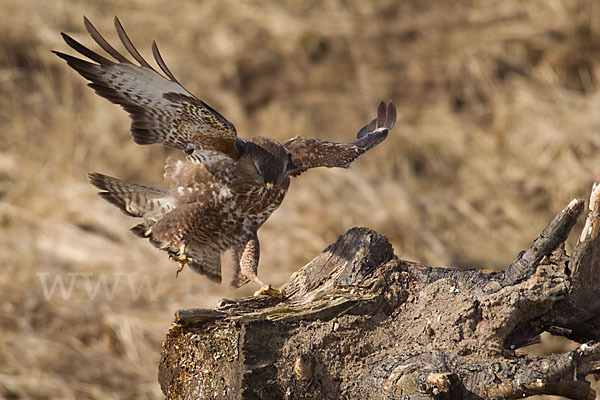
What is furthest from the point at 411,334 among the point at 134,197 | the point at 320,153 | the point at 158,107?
the point at 134,197

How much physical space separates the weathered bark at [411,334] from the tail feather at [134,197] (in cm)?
116

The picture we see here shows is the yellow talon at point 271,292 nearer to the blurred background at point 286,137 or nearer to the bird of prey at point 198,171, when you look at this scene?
the bird of prey at point 198,171

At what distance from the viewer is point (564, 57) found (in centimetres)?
796

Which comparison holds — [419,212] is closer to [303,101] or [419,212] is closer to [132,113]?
[303,101]

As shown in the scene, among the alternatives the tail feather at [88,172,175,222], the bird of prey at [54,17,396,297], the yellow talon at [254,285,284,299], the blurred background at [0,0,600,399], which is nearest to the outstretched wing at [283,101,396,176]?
the bird of prey at [54,17,396,297]

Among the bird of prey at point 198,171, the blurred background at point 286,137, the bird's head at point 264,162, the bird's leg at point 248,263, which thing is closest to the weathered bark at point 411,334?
the bird of prey at point 198,171

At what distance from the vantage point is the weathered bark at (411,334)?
219 cm

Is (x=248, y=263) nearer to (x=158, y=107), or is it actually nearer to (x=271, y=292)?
(x=271, y=292)

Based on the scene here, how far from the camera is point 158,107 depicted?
10.1ft

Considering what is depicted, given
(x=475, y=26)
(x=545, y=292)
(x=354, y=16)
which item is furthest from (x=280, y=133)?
(x=545, y=292)

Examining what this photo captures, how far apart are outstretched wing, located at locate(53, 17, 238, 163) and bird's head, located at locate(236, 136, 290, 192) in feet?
0.21

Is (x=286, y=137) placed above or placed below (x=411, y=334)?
above

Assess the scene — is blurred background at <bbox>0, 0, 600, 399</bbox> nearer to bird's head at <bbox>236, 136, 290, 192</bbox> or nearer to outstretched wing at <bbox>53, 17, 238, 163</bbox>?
bird's head at <bbox>236, 136, 290, 192</bbox>

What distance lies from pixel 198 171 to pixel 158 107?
391mm
